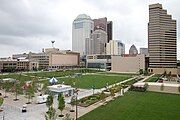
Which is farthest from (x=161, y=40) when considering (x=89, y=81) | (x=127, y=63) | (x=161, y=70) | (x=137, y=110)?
(x=137, y=110)

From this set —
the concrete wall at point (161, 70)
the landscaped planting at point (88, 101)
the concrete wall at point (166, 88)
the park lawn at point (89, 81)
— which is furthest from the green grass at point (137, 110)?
the concrete wall at point (161, 70)

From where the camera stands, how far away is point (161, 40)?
151250mm

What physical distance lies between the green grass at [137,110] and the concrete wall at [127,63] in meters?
106

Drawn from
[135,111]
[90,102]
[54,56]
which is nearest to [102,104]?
[90,102]

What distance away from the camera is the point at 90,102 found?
49562mm

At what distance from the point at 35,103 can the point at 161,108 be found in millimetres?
25217

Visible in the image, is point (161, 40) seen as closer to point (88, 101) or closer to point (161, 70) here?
point (161, 70)

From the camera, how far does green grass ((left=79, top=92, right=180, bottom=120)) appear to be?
38.1m

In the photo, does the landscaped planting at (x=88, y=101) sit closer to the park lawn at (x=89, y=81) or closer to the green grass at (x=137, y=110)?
the green grass at (x=137, y=110)

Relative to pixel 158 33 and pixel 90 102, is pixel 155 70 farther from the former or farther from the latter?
pixel 90 102

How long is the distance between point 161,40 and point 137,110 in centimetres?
11600

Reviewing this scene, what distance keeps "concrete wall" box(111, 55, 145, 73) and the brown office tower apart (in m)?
6.44

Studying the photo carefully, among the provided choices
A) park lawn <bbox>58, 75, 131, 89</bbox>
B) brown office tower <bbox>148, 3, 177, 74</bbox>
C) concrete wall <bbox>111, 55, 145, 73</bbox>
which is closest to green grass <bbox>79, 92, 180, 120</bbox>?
park lawn <bbox>58, 75, 131, 89</bbox>

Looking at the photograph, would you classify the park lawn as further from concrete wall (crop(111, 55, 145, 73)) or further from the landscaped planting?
concrete wall (crop(111, 55, 145, 73))
